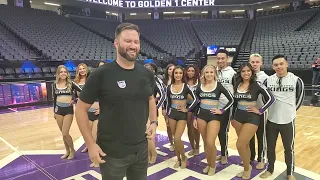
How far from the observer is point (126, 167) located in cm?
177

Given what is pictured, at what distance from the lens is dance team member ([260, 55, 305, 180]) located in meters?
3.10

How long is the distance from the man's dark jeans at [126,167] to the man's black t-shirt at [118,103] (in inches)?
1.8

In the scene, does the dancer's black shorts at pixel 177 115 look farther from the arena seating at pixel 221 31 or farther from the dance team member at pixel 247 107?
the arena seating at pixel 221 31

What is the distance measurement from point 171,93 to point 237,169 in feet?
4.97

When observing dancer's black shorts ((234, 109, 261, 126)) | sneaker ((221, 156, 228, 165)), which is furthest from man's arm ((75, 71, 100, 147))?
sneaker ((221, 156, 228, 165))

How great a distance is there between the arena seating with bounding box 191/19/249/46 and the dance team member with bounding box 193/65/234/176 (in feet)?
56.5

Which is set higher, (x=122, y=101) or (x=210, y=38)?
(x=210, y=38)

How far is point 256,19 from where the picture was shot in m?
23.9

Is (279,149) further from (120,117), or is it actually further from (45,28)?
(45,28)

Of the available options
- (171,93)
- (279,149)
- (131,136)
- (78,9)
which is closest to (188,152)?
(171,93)

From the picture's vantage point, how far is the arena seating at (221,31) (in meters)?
20.3

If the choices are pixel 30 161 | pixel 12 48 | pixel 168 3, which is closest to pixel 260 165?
pixel 30 161

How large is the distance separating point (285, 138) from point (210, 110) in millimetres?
1007

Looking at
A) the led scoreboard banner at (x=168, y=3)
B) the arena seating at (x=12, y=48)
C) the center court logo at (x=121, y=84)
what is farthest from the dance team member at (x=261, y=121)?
the led scoreboard banner at (x=168, y=3)
